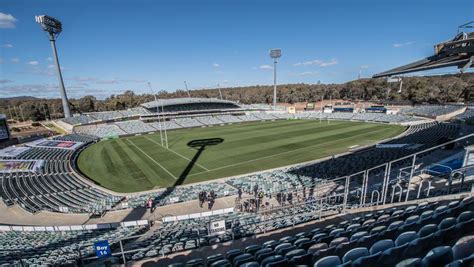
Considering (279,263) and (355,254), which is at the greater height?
(355,254)

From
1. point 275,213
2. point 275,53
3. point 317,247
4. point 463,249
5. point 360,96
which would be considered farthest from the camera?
point 360,96

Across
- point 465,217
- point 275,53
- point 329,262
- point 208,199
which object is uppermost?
point 275,53

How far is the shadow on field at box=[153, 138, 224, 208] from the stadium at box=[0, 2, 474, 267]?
13.0 inches

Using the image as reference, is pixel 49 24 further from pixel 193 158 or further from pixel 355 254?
pixel 355 254

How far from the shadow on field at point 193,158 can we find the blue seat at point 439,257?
20.3 metres

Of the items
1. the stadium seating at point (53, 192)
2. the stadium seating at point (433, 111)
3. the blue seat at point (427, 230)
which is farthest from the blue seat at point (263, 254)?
the stadium seating at point (433, 111)

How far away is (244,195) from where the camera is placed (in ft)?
69.2

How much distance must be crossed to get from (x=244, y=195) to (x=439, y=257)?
1796 centimetres

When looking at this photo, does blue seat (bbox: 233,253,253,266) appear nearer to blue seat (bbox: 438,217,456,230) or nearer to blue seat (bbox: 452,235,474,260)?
blue seat (bbox: 452,235,474,260)

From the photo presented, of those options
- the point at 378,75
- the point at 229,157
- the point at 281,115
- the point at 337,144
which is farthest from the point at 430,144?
the point at 281,115

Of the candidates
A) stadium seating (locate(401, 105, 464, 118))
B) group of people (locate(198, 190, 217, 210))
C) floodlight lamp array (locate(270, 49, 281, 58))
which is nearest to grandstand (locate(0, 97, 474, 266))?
group of people (locate(198, 190, 217, 210))

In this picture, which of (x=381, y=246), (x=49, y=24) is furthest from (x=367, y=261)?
(x=49, y=24)

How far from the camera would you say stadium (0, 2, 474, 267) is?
19.5 feet

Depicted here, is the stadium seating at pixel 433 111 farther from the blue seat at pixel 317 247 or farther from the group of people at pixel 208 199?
the blue seat at pixel 317 247
